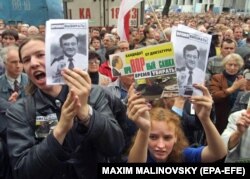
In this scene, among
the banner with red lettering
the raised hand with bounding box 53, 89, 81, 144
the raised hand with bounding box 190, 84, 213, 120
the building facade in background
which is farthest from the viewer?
the building facade in background

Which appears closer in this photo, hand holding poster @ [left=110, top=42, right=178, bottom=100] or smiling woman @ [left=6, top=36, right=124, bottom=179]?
smiling woman @ [left=6, top=36, right=124, bottom=179]

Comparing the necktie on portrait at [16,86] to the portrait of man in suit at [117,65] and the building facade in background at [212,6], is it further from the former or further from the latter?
the building facade in background at [212,6]

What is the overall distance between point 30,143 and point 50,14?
30.1 ft

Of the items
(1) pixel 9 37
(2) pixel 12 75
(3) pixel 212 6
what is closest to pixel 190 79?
(2) pixel 12 75

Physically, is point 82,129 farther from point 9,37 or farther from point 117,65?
point 9,37

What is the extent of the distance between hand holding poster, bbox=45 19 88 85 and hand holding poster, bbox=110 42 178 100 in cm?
26

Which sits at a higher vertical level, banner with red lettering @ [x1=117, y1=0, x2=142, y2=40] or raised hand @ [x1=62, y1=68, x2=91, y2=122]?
banner with red lettering @ [x1=117, y1=0, x2=142, y2=40]

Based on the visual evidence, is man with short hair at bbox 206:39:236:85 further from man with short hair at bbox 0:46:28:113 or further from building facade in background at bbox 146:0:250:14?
building facade in background at bbox 146:0:250:14

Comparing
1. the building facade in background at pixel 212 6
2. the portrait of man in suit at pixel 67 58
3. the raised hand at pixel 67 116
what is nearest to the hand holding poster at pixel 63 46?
the portrait of man in suit at pixel 67 58

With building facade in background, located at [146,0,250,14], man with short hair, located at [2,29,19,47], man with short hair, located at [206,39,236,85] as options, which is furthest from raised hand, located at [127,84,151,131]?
building facade in background, located at [146,0,250,14]

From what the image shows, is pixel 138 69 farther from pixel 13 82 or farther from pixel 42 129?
pixel 13 82

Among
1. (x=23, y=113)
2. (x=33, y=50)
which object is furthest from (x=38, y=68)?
(x=23, y=113)

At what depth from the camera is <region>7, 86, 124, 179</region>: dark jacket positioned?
6.19 feet

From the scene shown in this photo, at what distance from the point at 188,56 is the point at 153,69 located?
0.79 feet
